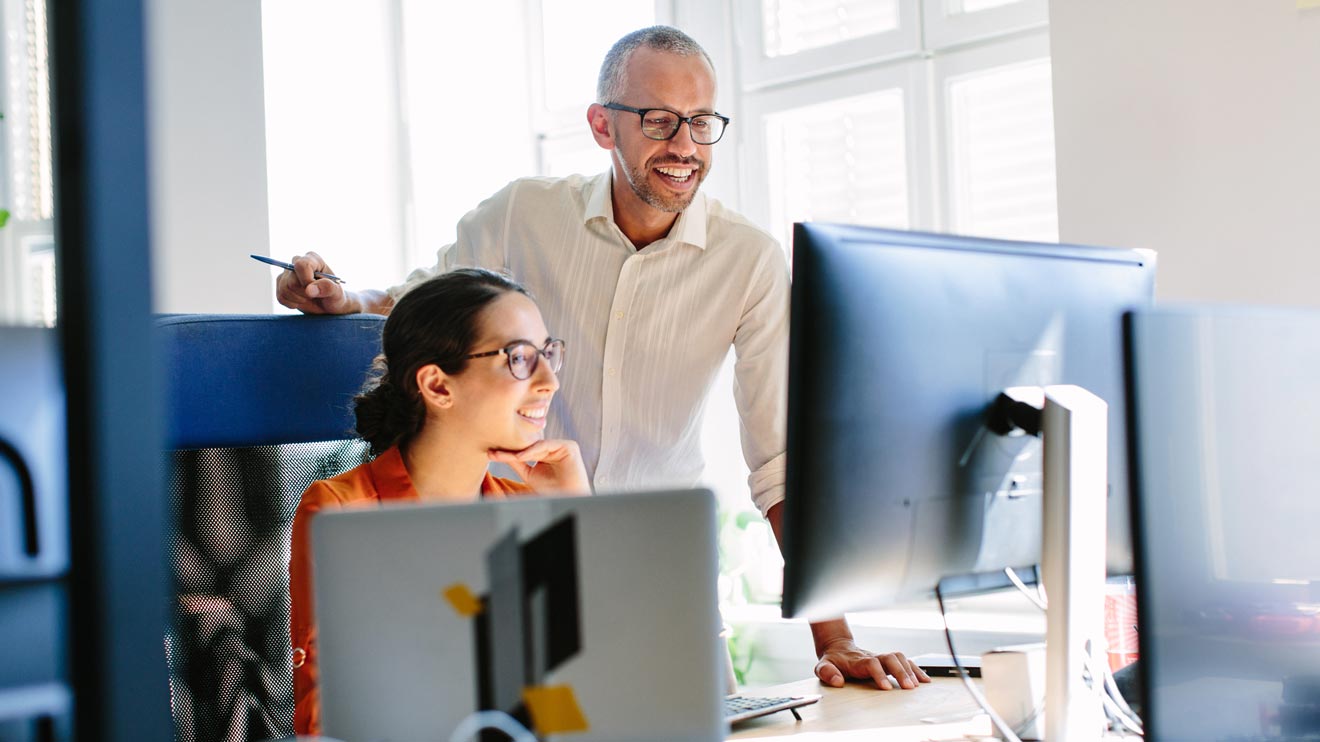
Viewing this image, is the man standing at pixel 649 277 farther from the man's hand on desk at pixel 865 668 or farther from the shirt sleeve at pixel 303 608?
the shirt sleeve at pixel 303 608

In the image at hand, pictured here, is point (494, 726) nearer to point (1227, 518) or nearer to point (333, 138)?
point (1227, 518)

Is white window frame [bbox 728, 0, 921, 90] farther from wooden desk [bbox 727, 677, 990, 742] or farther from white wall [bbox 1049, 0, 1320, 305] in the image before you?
wooden desk [bbox 727, 677, 990, 742]

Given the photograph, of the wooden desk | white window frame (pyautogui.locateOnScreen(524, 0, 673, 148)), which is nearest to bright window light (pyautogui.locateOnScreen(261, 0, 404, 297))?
white window frame (pyautogui.locateOnScreen(524, 0, 673, 148))

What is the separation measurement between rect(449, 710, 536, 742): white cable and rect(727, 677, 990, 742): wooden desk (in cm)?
59

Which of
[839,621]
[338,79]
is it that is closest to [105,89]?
[839,621]

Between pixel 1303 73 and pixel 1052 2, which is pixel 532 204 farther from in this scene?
pixel 1303 73

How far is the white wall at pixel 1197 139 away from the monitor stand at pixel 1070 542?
1.27 m

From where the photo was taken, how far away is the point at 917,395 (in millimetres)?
1090

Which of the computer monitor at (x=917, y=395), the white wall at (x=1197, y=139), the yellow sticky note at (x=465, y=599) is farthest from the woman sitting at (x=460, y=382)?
the white wall at (x=1197, y=139)

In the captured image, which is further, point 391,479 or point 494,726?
point 391,479

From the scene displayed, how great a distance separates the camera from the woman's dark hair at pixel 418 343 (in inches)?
66.0

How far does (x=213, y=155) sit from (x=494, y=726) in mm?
2660

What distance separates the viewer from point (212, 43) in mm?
3102

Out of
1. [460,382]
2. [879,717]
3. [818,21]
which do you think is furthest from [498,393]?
[818,21]
